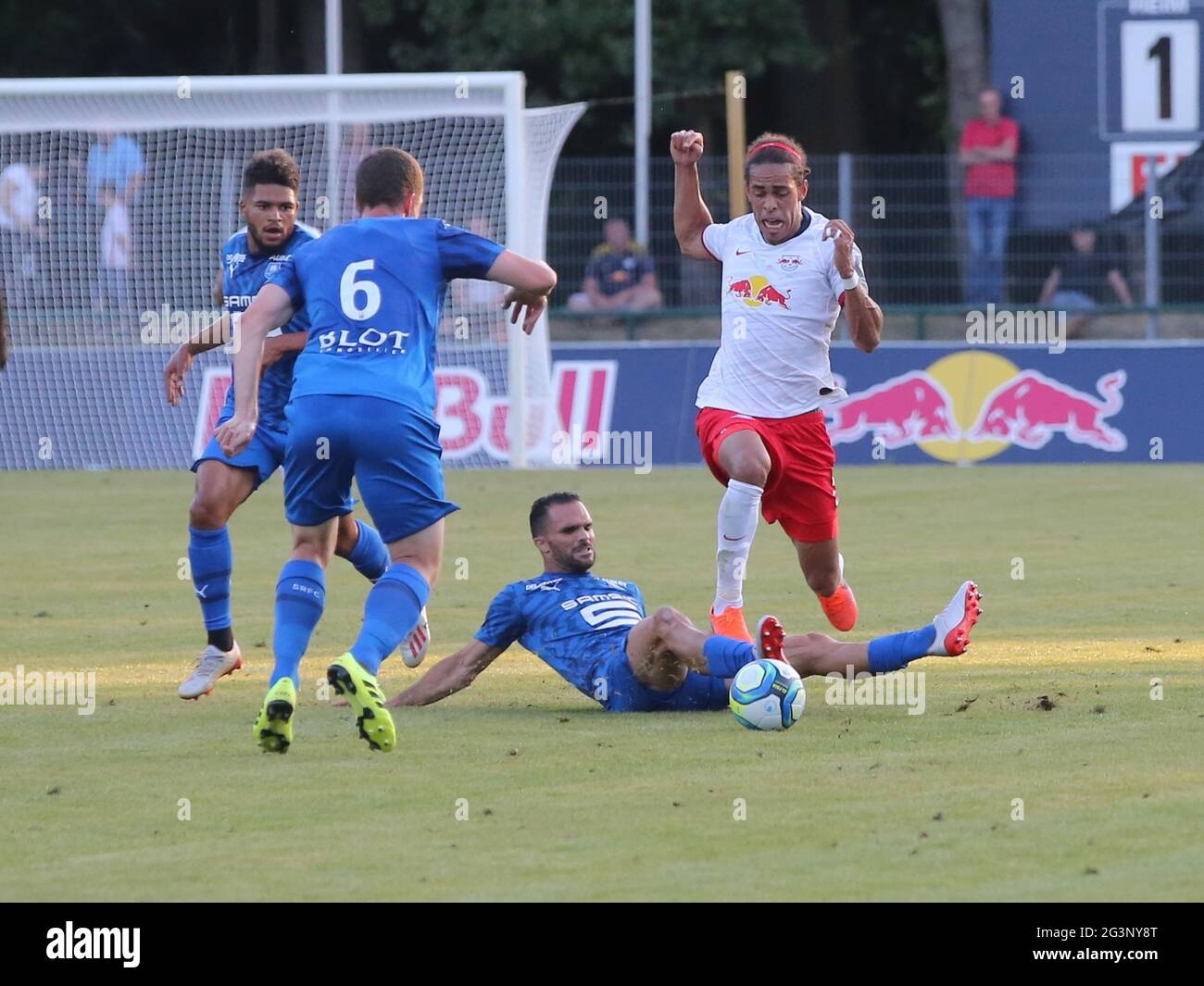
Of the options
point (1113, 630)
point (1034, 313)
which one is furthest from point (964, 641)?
point (1034, 313)

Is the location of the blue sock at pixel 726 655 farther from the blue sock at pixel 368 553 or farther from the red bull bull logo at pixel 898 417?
the red bull bull logo at pixel 898 417


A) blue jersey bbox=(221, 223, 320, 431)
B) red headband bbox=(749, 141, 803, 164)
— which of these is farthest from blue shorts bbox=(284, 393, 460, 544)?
red headband bbox=(749, 141, 803, 164)

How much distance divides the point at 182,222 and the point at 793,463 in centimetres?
1368

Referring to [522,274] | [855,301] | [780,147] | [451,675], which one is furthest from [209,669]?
[780,147]

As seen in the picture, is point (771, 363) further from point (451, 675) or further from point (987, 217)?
point (987, 217)

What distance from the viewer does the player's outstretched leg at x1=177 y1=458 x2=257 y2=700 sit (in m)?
8.49

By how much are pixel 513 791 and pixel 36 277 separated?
15557 mm

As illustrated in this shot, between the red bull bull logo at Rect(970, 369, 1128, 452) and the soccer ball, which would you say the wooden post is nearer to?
the red bull bull logo at Rect(970, 369, 1128, 452)

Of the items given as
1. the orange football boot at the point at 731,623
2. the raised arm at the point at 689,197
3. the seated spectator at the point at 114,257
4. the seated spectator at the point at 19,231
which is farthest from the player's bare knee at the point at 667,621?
the seated spectator at the point at 19,231

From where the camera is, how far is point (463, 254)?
7.13 meters

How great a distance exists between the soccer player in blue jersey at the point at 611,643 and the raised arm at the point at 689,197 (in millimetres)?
1486

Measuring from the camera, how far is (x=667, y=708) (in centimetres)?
784
